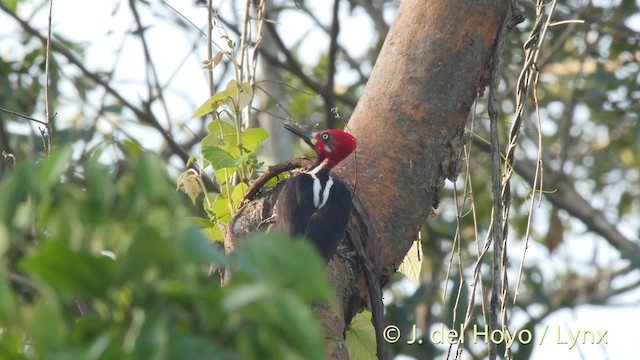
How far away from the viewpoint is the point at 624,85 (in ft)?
19.7

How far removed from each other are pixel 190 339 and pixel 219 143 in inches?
86.8

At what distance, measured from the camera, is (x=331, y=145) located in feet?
12.0

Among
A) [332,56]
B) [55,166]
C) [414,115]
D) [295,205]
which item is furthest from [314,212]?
[332,56]

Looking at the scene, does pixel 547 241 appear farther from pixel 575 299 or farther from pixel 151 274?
pixel 151 274

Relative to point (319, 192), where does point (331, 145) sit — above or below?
above

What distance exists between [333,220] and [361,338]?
394 mm

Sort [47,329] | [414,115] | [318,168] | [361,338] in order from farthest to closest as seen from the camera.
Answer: [318,168] → [414,115] → [361,338] → [47,329]

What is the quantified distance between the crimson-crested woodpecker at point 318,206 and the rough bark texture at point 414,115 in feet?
0.15

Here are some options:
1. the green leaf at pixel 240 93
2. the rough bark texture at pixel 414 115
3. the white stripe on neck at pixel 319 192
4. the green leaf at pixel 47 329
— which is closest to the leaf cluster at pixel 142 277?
the green leaf at pixel 47 329

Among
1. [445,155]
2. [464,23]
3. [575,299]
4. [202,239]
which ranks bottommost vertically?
[202,239]

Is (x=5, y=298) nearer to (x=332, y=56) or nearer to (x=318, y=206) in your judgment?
(x=318, y=206)

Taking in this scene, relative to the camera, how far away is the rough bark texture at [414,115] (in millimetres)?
3041

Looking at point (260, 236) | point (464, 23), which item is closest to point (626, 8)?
point (464, 23)

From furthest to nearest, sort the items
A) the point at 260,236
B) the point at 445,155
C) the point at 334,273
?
the point at 445,155 → the point at 334,273 → the point at 260,236
